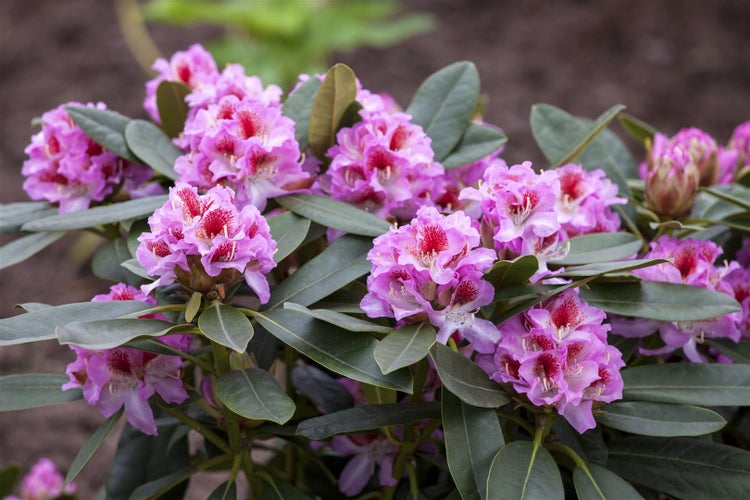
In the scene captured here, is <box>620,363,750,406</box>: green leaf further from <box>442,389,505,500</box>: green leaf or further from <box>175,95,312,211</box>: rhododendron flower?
<box>175,95,312,211</box>: rhododendron flower

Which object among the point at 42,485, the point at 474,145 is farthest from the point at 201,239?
the point at 42,485

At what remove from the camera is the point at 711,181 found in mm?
1223

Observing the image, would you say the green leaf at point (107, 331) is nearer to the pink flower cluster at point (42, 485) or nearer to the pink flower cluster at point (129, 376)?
the pink flower cluster at point (129, 376)

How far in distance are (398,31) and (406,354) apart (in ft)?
10.1

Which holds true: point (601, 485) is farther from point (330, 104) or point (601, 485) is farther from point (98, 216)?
point (98, 216)

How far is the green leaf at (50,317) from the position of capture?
819mm

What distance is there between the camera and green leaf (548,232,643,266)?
3.08 ft

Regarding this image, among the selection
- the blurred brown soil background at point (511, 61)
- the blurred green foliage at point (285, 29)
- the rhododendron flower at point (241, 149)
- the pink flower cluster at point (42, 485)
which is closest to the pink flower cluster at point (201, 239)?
the rhododendron flower at point (241, 149)

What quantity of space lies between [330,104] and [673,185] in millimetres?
423

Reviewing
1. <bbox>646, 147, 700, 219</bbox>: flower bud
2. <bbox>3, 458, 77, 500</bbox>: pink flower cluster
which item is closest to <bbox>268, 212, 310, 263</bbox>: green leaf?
<bbox>646, 147, 700, 219</bbox>: flower bud

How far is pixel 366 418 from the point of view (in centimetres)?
90

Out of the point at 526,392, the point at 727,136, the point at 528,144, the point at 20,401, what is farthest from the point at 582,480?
the point at 727,136

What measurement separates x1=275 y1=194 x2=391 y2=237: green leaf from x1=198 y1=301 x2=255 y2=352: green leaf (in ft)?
0.50

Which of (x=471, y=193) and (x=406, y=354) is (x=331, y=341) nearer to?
(x=406, y=354)
